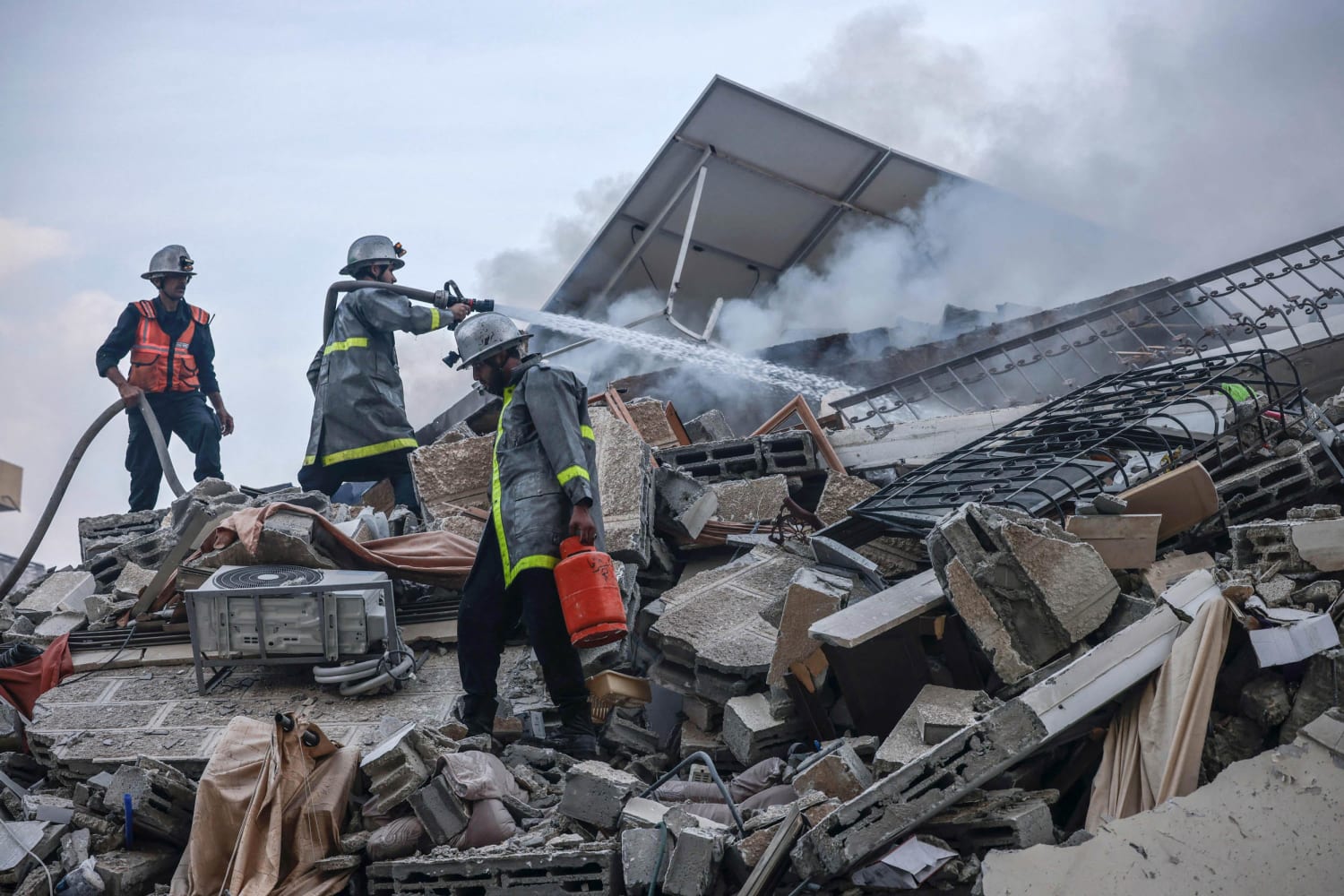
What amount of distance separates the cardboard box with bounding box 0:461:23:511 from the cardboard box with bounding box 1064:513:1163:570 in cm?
790

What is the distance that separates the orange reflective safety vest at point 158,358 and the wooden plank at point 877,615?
17.3 ft

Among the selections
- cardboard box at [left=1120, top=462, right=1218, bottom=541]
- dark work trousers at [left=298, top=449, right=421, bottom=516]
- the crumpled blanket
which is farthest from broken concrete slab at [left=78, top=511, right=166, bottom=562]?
cardboard box at [left=1120, top=462, right=1218, bottom=541]

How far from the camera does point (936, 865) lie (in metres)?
2.77

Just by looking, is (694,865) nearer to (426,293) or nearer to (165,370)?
(426,293)

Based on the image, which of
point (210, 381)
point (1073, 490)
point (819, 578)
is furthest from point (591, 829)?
point (210, 381)

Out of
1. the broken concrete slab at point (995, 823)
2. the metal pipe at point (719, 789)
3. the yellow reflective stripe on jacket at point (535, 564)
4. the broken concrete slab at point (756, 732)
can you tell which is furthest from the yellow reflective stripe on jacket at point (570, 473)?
the broken concrete slab at point (995, 823)

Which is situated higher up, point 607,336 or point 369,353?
point 607,336

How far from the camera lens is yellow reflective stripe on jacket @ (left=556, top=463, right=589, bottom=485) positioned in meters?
4.18

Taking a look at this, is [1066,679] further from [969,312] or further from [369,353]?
[969,312]

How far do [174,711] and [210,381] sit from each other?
3801 millimetres

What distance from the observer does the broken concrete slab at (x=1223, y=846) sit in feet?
8.38

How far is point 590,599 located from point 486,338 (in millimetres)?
1254

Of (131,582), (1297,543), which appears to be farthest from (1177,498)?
(131,582)

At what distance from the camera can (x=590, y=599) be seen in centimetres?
396
